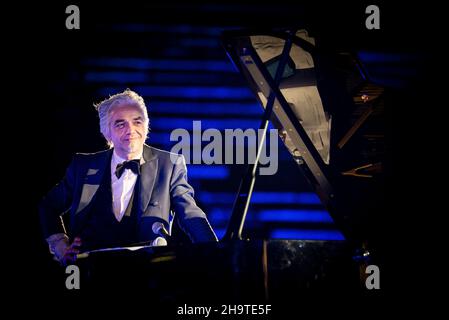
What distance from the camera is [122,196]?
318 centimetres

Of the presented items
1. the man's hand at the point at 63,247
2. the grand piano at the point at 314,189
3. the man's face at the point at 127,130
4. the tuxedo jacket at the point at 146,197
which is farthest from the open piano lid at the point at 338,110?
the man's hand at the point at 63,247

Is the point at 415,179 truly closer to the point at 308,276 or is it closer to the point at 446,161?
the point at 446,161

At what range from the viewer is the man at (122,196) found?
3.06 meters

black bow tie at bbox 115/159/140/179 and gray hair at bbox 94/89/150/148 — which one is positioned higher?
gray hair at bbox 94/89/150/148

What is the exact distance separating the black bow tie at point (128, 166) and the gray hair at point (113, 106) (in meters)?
0.35

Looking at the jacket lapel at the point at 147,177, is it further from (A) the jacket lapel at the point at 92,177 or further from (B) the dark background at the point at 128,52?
(B) the dark background at the point at 128,52

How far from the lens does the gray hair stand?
3.46 meters

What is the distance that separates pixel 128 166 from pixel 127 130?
0.96 ft

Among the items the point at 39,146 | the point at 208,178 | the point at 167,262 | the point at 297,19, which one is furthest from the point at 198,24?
the point at 167,262

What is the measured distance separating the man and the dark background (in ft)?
1.04

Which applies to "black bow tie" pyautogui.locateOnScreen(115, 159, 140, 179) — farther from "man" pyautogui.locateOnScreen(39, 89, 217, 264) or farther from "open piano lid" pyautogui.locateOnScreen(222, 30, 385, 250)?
"open piano lid" pyautogui.locateOnScreen(222, 30, 385, 250)

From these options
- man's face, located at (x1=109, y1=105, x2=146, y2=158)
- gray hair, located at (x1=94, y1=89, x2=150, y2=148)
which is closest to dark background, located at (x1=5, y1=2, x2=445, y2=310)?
A: gray hair, located at (x1=94, y1=89, x2=150, y2=148)

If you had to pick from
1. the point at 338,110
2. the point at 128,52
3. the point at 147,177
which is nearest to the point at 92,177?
the point at 147,177

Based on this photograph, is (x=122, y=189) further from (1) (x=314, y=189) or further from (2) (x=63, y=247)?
(1) (x=314, y=189)
